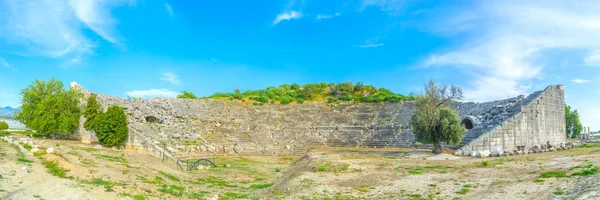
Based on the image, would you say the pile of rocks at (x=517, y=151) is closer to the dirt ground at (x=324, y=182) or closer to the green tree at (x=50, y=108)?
the dirt ground at (x=324, y=182)

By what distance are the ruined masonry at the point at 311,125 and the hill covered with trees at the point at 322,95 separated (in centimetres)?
260

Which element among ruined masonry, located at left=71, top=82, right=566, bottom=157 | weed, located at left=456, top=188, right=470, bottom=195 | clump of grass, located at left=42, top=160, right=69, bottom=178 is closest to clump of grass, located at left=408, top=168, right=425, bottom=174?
weed, located at left=456, top=188, right=470, bottom=195

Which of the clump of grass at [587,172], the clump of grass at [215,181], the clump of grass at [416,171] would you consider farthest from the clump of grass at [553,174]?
the clump of grass at [215,181]

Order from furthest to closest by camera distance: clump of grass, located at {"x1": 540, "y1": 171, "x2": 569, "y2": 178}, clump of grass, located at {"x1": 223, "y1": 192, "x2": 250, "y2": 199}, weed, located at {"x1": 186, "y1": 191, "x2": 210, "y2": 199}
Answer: clump of grass, located at {"x1": 223, "y1": 192, "x2": 250, "y2": 199}
weed, located at {"x1": 186, "y1": 191, "x2": 210, "y2": 199}
clump of grass, located at {"x1": 540, "y1": 171, "x2": 569, "y2": 178}

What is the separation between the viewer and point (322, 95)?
53094 mm

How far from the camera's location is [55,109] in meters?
31.1

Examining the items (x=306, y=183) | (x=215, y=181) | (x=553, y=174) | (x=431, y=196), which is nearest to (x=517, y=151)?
(x=553, y=174)

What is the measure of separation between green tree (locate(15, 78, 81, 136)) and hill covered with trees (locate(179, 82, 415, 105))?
1670 cm

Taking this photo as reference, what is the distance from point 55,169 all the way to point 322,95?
42.0 metres

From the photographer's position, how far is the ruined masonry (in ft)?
94.2

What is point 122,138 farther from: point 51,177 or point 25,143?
point 51,177

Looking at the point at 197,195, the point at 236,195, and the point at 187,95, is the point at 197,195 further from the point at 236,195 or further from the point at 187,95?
the point at 187,95

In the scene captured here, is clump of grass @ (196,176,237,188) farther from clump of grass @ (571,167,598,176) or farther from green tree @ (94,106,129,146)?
clump of grass @ (571,167,598,176)

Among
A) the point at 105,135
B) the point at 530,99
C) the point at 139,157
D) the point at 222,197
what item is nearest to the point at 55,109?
the point at 105,135
